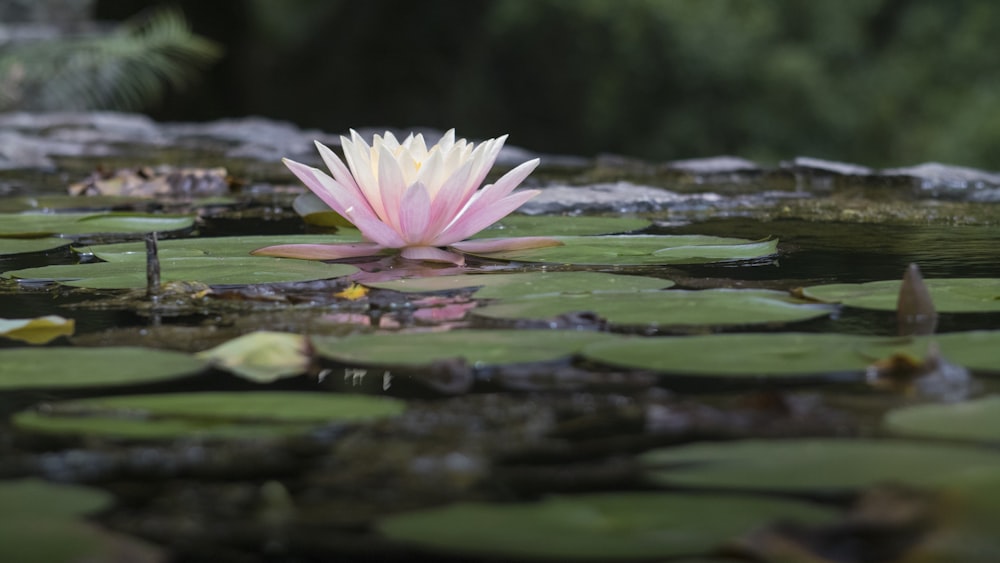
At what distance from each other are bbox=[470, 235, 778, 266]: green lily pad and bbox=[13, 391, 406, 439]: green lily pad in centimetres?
76

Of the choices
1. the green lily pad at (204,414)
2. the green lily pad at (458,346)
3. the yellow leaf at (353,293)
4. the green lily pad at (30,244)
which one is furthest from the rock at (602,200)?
the green lily pad at (204,414)

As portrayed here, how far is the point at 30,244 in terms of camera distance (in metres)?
1.83

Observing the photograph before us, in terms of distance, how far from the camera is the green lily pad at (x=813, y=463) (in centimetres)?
64

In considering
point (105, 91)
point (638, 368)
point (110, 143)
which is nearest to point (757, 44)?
point (105, 91)

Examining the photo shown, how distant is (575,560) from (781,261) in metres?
1.07

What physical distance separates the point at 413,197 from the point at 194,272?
278mm

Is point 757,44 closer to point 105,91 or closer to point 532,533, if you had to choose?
point 105,91

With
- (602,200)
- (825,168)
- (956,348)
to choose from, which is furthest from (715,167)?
(956,348)

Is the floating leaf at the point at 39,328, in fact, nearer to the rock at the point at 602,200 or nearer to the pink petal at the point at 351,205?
the pink petal at the point at 351,205

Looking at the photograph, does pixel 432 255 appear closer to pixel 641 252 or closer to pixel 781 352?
pixel 641 252

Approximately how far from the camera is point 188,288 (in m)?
1.33

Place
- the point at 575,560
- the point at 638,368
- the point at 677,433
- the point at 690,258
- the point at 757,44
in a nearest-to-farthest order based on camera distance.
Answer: the point at 575,560 < the point at 677,433 < the point at 638,368 < the point at 690,258 < the point at 757,44

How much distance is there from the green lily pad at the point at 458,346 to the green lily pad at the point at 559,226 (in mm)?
831

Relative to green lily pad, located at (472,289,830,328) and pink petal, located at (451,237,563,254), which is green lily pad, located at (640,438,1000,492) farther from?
pink petal, located at (451,237,563,254)
